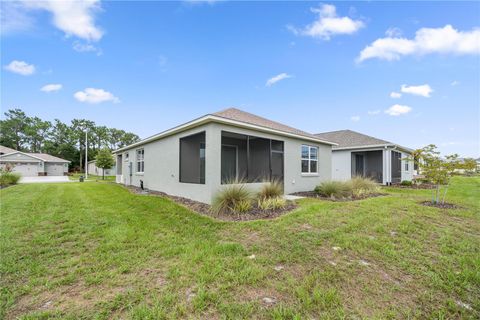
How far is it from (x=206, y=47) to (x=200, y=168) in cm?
772

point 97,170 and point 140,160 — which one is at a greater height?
point 140,160

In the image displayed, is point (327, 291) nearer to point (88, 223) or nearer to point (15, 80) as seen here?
point (88, 223)

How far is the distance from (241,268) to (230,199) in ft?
12.1

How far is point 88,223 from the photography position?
18.2 ft

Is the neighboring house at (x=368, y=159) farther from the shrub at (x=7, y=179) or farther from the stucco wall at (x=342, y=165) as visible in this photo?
the shrub at (x=7, y=179)

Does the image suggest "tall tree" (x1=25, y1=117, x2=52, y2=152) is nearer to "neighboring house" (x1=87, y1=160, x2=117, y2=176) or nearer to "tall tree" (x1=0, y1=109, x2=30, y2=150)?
"tall tree" (x1=0, y1=109, x2=30, y2=150)

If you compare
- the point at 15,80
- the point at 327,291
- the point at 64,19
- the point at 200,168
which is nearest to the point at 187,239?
the point at 327,291

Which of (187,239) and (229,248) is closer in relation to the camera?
(229,248)

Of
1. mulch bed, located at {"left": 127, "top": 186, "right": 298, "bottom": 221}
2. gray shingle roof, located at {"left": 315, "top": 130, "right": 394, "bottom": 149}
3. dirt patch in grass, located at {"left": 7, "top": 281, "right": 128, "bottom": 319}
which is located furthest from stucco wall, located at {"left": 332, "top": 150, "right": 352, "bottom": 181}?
dirt patch in grass, located at {"left": 7, "top": 281, "right": 128, "bottom": 319}

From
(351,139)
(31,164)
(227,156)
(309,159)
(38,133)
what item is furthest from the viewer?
(38,133)

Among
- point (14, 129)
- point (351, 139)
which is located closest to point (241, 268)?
point (351, 139)

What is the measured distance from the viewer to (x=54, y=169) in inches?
1452

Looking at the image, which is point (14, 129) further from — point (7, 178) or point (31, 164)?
point (7, 178)

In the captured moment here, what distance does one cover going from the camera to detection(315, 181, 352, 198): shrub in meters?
9.82
